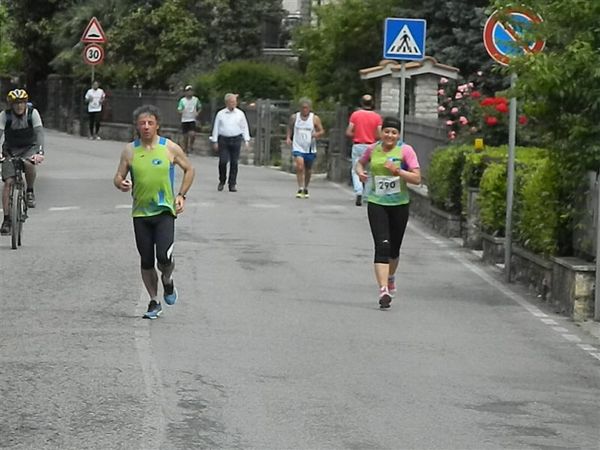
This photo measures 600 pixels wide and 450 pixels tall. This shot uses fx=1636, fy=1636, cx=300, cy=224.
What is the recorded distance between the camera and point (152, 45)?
47.1 m

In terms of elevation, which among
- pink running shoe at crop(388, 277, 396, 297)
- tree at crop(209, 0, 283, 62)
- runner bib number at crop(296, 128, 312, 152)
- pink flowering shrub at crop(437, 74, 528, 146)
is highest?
tree at crop(209, 0, 283, 62)

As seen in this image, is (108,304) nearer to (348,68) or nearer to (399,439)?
(399,439)

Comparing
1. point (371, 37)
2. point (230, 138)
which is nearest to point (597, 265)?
point (230, 138)

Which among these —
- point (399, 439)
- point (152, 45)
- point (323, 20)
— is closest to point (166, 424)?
point (399, 439)

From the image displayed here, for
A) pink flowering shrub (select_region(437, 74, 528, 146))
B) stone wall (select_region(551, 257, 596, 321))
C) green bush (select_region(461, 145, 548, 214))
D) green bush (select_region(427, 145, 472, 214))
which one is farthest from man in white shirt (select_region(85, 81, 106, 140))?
stone wall (select_region(551, 257, 596, 321))

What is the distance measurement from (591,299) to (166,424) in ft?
19.8

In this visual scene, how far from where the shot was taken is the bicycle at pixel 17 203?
17.9 meters

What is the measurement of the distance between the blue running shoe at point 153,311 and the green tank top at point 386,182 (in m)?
2.60

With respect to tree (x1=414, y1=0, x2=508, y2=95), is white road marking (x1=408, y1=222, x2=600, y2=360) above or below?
below

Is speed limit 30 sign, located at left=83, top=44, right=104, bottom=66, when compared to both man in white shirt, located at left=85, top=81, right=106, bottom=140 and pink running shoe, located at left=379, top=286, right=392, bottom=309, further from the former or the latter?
pink running shoe, located at left=379, top=286, right=392, bottom=309

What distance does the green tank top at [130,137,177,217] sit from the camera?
12906mm

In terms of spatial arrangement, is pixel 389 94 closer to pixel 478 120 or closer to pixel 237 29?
pixel 478 120

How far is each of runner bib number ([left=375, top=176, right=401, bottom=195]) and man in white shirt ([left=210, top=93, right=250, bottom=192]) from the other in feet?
42.8

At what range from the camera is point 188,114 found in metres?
40.2
